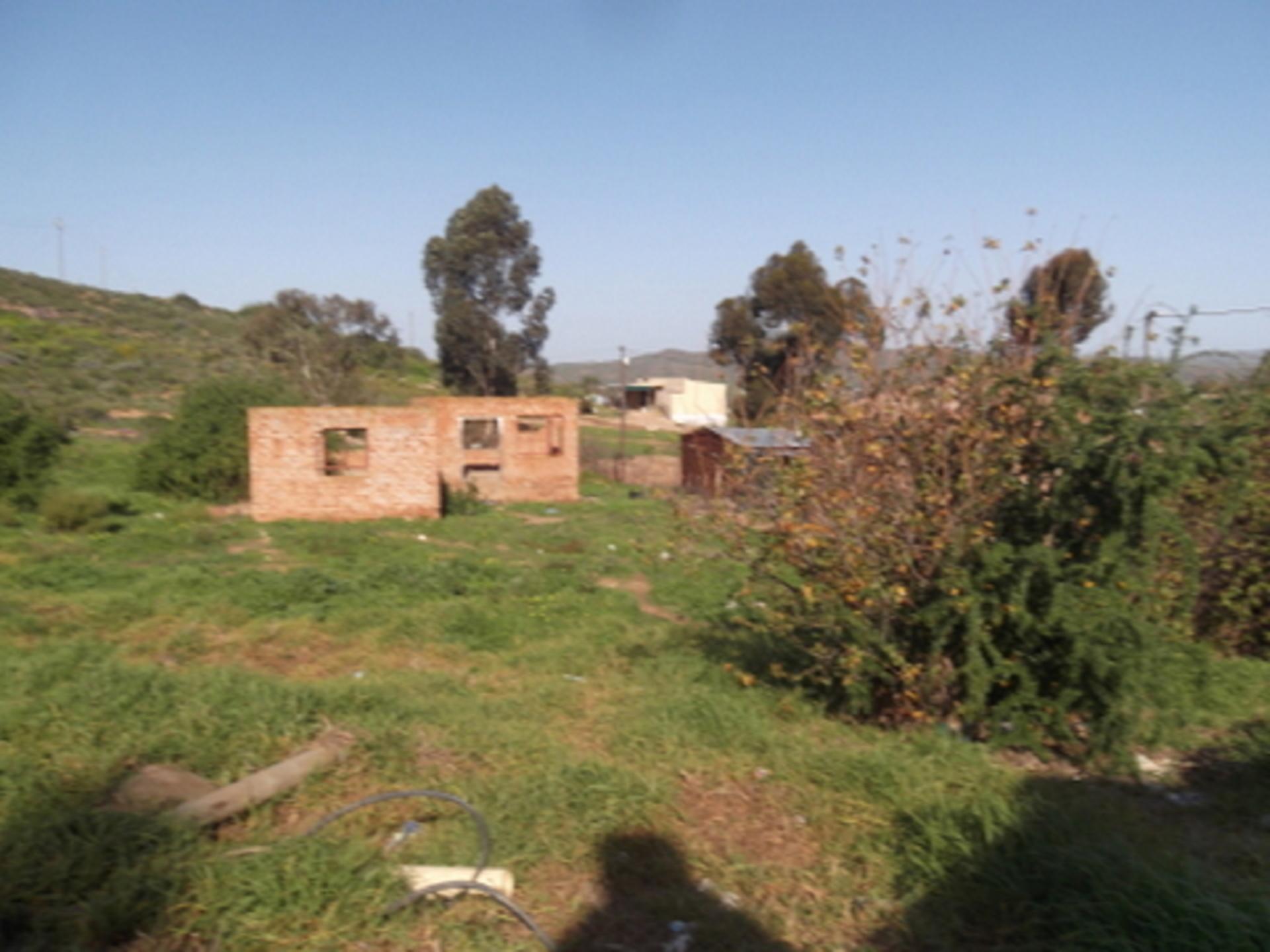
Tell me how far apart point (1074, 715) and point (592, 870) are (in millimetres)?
2922

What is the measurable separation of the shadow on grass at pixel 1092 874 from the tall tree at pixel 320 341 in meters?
27.4

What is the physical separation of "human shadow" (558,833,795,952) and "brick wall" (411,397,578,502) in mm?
19270

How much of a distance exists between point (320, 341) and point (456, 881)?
33.9 meters

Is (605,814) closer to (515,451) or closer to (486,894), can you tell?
(486,894)

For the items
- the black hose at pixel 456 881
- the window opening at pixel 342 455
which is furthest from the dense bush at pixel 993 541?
the window opening at pixel 342 455

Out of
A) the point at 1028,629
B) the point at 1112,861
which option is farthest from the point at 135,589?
the point at 1112,861

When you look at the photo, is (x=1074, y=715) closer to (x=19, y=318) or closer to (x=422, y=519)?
(x=422, y=519)

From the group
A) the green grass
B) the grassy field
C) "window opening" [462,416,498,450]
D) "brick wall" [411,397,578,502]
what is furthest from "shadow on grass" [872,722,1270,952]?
the green grass

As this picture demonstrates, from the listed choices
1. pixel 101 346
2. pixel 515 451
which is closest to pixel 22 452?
pixel 515 451

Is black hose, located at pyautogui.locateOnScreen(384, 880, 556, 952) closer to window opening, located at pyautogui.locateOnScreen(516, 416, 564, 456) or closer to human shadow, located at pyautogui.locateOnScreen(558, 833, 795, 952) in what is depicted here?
human shadow, located at pyautogui.locateOnScreen(558, 833, 795, 952)

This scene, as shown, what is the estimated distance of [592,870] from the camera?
3912 mm

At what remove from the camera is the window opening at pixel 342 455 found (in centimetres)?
1889

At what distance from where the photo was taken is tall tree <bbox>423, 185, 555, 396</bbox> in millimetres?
37469

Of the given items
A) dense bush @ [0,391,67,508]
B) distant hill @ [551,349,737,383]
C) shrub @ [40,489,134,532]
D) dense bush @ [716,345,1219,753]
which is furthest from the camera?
distant hill @ [551,349,737,383]
